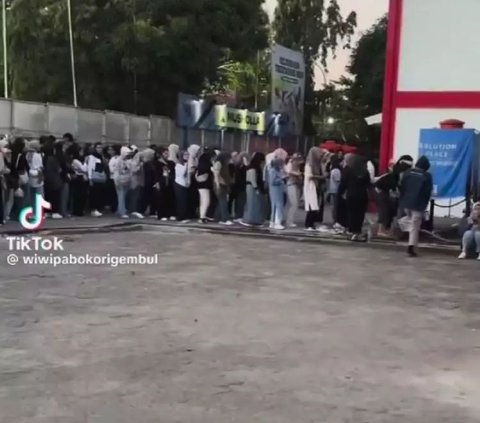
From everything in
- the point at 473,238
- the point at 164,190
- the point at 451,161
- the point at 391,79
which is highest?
the point at 391,79

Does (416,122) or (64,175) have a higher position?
(416,122)

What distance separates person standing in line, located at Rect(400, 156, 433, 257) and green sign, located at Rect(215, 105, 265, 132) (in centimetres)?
1393

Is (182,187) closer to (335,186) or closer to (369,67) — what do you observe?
(335,186)

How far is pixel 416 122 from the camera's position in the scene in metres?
21.2

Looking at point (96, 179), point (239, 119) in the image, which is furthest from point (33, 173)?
point (239, 119)

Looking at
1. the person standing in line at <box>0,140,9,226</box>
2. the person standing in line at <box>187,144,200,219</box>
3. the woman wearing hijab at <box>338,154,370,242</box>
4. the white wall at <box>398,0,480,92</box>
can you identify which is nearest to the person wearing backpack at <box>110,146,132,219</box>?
the person standing in line at <box>187,144,200,219</box>

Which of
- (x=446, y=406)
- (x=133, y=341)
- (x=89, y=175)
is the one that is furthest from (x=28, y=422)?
(x=89, y=175)

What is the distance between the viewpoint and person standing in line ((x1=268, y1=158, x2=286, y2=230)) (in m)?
16.5

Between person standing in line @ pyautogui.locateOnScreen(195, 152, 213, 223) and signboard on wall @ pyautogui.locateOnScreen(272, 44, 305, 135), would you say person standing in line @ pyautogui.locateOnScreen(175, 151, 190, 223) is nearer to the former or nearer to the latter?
person standing in line @ pyautogui.locateOnScreen(195, 152, 213, 223)

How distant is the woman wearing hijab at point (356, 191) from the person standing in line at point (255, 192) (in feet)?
6.67

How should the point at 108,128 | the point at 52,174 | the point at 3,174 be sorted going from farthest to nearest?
the point at 108,128, the point at 52,174, the point at 3,174

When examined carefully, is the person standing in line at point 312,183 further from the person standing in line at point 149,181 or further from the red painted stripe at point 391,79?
the red painted stripe at point 391,79

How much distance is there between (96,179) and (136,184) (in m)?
0.87

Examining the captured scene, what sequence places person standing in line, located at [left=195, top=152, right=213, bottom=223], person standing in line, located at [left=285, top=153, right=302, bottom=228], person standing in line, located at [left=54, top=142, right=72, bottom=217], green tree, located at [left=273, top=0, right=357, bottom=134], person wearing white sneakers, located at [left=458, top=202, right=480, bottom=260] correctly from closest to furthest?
person wearing white sneakers, located at [left=458, top=202, right=480, bottom=260]
person standing in line, located at [left=54, top=142, right=72, bottom=217]
person standing in line, located at [left=285, top=153, right=302, bottom=228]
person standing in line, located at [left=195, top=152, right=213, bottom=223]
green tree, located at [left=273, top=0, right=357, bottom=134]
